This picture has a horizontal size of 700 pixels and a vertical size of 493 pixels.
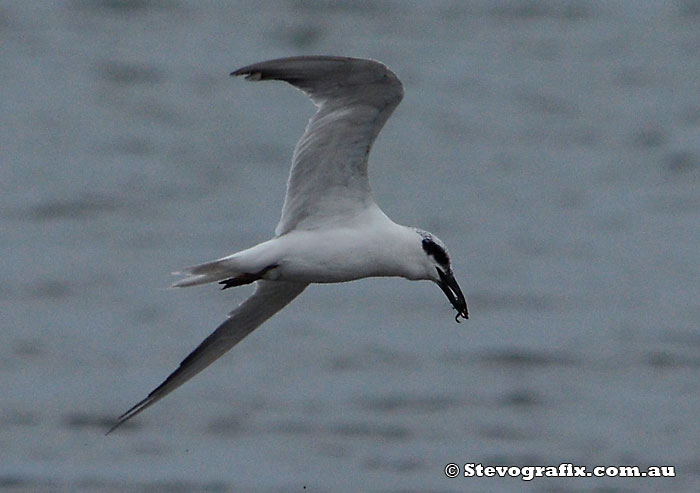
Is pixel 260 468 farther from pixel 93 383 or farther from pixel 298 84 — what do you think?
pixel 298 84

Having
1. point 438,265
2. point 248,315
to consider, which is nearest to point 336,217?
point 438,265

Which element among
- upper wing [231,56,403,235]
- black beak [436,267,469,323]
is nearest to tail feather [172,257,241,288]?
upper wing [231,56,403,235]

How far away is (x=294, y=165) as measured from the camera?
9.62 meters

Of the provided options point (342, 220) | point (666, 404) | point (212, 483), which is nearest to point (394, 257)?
point (342, 220)

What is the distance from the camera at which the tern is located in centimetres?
914

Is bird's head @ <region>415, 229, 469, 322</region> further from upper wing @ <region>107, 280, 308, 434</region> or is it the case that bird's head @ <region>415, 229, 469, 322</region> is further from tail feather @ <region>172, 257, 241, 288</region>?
tail feather @ <region>172, 257, 241, 288</region>

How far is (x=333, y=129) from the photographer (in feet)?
30.6

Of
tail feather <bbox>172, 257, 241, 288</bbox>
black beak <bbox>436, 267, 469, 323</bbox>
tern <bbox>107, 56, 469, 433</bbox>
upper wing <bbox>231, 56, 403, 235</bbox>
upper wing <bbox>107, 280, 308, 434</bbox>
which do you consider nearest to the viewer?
upper wing <bbox>231, 56, 403, 235</bbox>

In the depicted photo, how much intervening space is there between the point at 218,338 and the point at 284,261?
40.5 inches

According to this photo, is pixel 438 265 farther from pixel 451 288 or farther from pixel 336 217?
pixel 336 217

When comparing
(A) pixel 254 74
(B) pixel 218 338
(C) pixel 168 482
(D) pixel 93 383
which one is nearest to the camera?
(A) pixel 254 74
